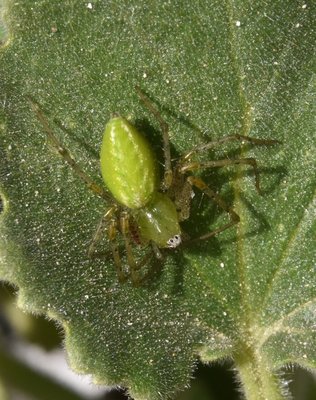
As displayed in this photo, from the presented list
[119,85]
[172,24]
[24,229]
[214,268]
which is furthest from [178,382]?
[172,24]

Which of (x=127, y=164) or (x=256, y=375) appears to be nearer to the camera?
(x=127, y=164)

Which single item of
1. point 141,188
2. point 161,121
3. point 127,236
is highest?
point 161,121

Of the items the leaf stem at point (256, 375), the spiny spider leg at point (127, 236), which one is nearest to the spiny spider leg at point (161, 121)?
the spiny spider leg at point (127, 236)

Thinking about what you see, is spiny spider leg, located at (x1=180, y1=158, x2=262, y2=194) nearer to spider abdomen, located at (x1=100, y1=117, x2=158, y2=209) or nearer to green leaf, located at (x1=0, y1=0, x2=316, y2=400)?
green leaf, located at (x1=0, y1=0, x2=316, y2=400)

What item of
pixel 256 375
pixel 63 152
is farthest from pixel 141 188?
pixel 256 375

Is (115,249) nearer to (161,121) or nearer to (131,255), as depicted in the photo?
(131,255)

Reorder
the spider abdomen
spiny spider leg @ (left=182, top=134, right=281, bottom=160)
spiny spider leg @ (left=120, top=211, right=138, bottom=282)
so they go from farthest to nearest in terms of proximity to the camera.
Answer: spiny spider leg @ (left=120, top=211, right=138, bottom=282)
spiny spider leg @ (left=182, top=134, right=281, bottom=160)
the spider abdomen

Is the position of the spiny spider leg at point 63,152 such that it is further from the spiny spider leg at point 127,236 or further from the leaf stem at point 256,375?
the leaf stem at point 256,375

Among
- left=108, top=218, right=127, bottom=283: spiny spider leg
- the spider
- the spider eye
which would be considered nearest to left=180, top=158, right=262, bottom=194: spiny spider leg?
the spider
